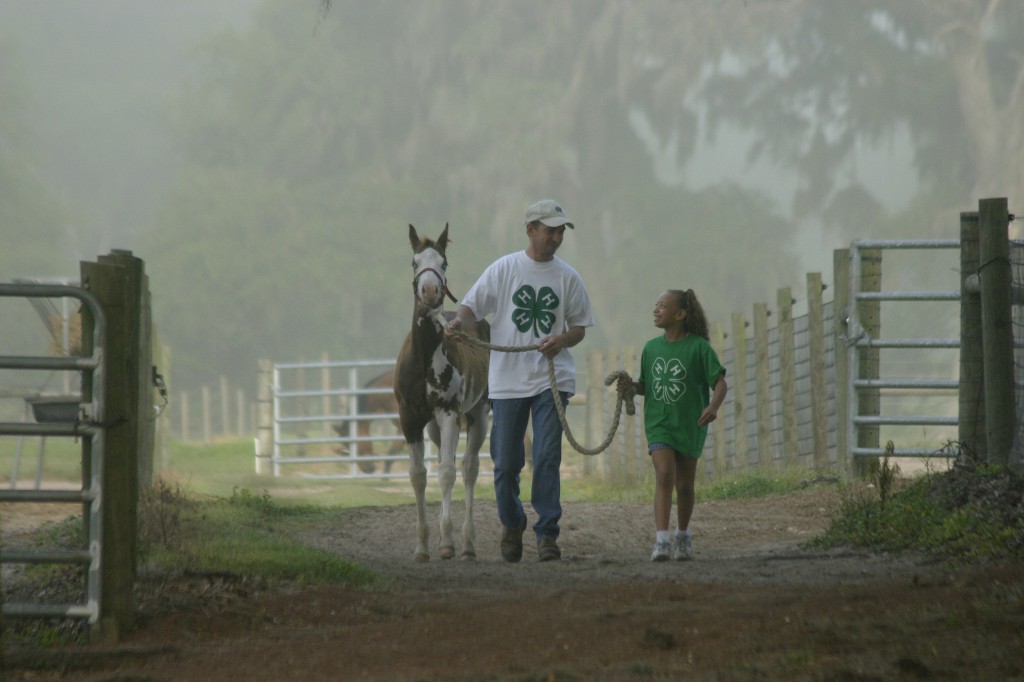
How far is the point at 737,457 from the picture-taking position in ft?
56.5

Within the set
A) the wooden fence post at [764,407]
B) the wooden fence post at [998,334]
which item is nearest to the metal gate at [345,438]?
the wooden fence post at [764,407]

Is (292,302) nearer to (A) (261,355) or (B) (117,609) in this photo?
(A) (261,355)

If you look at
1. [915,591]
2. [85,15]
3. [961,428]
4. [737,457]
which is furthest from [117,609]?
[85,15]

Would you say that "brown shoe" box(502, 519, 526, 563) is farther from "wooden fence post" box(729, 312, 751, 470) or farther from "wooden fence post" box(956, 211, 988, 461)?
"wooden fence post" box(729, 312, 751, 470)

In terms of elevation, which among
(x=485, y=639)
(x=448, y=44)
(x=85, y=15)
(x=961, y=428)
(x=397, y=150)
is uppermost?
(x=85, y=15)

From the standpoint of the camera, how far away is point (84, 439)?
6.02 meters

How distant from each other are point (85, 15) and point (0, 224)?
107 feet

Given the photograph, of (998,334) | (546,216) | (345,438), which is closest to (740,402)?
(345,438)

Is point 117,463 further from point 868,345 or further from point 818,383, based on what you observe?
point 818,383

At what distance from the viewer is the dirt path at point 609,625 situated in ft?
15.2

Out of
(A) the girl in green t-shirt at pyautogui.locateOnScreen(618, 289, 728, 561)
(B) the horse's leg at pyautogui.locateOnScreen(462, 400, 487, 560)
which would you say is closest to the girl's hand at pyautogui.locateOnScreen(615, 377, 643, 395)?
(A) the girl in green t-shirt at pyautogui.locateOnScreen(618, 289, 728, 561)

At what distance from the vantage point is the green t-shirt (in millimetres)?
8281

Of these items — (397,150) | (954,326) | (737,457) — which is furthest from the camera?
(397,150)

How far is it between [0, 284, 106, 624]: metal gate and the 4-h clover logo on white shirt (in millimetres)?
3516
